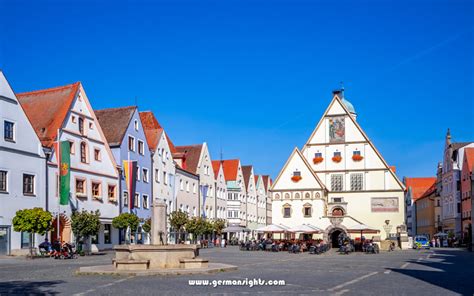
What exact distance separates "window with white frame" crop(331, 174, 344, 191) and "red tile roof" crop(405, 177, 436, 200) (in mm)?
70971

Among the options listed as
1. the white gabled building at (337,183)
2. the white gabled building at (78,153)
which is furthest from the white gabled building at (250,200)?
the white gabled building at (78,153)

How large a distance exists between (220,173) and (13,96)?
1726 inches

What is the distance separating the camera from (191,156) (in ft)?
234

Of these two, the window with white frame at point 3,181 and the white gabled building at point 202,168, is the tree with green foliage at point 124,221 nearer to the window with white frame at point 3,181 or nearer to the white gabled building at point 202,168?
the window with white frame at point 3,181

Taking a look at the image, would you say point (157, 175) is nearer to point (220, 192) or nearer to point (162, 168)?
point (162, 168)

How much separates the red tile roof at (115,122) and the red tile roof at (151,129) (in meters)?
5.49

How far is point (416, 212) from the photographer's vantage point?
126 m

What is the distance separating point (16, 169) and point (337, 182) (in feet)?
113

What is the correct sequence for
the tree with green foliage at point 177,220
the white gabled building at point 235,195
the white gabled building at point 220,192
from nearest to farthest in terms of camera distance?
the tree with green foliage at point 177,220
the white gabled building at point 220,192
the white gabled building at point 235,195

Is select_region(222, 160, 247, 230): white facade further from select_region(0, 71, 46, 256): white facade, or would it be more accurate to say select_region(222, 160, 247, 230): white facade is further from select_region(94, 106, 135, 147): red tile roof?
select_region(0, 71, 46, 256): white facade

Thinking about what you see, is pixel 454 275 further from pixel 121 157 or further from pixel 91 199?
pixel 121 157

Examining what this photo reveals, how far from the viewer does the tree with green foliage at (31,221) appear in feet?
115

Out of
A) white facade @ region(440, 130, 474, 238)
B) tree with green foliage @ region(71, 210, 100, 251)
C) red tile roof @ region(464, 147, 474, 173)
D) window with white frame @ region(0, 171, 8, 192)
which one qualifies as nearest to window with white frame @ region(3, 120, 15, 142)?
window with white frame @ region(0, 171, 8, 192)

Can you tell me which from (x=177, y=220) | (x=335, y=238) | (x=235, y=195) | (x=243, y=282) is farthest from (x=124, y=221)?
(x=235, y=195)
